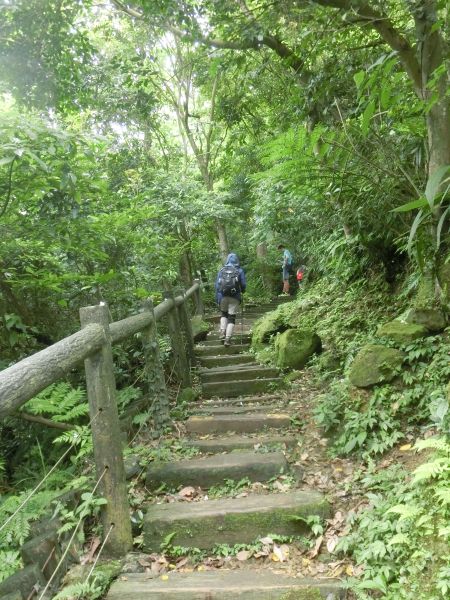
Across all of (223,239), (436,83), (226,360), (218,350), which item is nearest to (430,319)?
(436,83)

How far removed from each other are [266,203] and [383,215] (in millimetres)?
4984

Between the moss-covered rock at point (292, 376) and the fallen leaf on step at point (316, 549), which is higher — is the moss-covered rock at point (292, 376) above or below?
above

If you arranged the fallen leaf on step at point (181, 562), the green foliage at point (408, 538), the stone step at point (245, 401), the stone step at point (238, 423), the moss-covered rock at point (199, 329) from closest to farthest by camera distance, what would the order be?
the green foliage at point (408, 538) < the fallen leaf on step at point (181, 562) < the stone step at point (238, 423) < the stone step at point (245, 401) < the moss-covered rock at point (199, 329)

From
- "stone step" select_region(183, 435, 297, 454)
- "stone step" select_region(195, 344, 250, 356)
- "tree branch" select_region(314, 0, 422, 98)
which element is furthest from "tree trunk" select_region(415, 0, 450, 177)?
"stone step" select_region(195, 344, 250, 356)

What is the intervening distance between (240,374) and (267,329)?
175 cm

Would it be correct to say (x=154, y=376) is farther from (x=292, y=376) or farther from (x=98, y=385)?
(x=292, y=376)

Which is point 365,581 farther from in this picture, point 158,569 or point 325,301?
point 325,301

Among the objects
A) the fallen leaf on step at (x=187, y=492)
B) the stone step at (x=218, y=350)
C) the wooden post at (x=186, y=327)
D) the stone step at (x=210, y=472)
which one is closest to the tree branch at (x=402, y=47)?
the stone step at (x=210, y=472)

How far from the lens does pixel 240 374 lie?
6.51m

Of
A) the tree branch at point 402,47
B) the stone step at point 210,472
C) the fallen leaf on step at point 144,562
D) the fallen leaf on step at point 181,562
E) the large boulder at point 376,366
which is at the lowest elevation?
the fallen leaf on step at point 181,562

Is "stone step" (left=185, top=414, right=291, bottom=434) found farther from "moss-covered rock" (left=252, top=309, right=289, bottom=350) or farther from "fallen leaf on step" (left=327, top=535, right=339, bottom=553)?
"moss-covered rock" (left=252, top=309, right=289, bottom=350)

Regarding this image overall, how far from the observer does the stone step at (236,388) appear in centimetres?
607

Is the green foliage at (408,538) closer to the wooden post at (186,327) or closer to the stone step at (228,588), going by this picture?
the stone step at (228,588)

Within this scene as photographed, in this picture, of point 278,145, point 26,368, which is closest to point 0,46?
point 278,145
